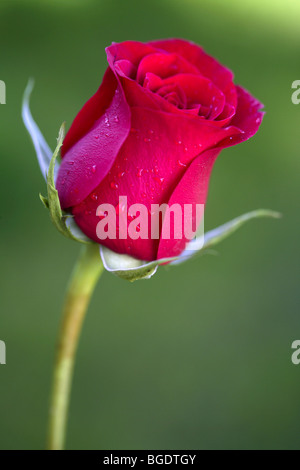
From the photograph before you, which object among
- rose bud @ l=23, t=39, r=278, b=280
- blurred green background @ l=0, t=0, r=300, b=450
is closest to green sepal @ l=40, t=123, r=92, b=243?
rose bud @ l=23, t=39, r=278, b=280

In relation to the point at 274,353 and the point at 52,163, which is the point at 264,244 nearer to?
the point at 274,353

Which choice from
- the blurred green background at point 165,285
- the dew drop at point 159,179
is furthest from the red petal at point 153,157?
the blurred green background at point 165,285

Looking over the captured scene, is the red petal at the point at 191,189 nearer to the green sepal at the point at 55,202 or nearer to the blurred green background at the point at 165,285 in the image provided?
the green sepal at the point at 55,202

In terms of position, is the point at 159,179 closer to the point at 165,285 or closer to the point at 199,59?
the point at 199,59

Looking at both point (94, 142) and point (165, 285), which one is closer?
point (94, 142)

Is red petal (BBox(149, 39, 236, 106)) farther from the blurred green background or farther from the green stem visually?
the blurred green background

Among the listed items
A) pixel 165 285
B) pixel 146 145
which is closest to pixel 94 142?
pixel 146 145

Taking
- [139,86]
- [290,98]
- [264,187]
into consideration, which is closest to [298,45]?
[290,98]
